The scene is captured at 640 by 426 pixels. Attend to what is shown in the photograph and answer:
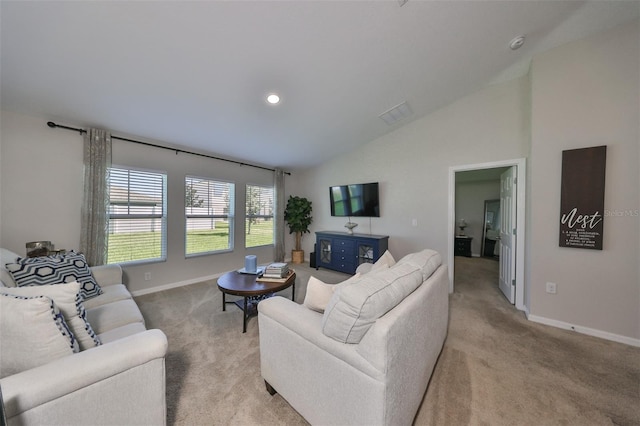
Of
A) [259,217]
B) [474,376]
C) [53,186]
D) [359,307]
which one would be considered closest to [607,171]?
[474,376]

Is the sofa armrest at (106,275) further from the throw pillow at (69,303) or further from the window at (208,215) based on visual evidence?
the throw pillow at (69,303)

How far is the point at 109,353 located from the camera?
3.09 ft

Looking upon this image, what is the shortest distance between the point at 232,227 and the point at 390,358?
3.95 metres

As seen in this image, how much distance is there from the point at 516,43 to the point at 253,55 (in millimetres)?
2692

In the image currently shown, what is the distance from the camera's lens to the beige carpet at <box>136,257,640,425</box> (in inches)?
53.7

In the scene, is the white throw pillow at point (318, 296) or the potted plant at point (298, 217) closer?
the white throw pillow at point (318, 296)

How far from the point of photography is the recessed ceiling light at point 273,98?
2.56 m

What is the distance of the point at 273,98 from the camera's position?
8.57 feet

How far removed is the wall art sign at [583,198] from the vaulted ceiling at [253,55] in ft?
4.19

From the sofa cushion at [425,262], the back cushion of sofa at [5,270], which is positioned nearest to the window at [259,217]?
the back cushion of sofa at [5,270]

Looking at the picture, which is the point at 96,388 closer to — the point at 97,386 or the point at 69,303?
the point at 97,386

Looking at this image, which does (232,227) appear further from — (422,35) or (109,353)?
(422,35)

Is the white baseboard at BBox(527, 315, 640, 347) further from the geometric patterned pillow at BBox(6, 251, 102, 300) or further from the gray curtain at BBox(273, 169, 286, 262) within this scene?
the geometric patterned pillow at BBox(6, 251, 102, 300)

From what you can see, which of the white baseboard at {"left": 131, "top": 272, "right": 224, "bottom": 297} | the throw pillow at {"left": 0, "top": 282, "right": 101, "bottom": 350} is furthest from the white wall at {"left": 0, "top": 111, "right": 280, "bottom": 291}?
the throw pillow at {"left": 0, "top": 282, "right": 101, "bottom": 350}
